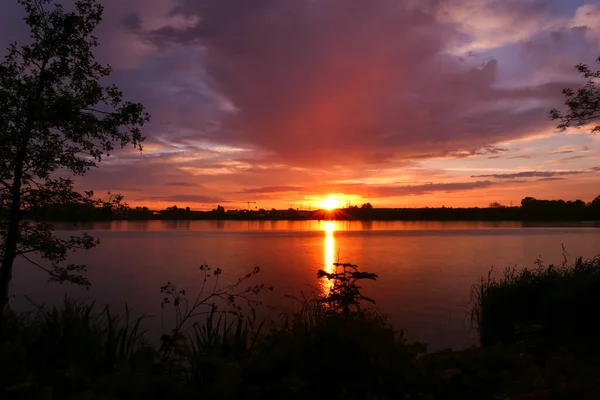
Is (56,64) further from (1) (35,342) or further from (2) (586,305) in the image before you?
(2) (586,305)

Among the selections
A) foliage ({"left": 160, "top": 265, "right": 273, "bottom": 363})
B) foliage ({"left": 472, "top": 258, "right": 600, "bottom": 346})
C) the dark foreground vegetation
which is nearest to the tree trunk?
the dark foreground vegetation

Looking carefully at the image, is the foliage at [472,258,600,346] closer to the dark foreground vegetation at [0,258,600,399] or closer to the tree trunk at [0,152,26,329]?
the dark foreground vegetation at [0,258,600,399]

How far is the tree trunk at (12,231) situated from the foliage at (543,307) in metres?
12.0

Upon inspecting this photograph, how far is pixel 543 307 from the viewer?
13484mm

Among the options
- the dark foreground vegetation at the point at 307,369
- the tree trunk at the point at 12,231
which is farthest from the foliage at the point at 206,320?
the tree trunk at the point at 12,231

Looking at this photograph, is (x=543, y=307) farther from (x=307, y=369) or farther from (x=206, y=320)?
(x=206, y=320)

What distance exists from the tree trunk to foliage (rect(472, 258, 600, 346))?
12.0 metres

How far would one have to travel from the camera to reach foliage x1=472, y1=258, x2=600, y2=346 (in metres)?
11.8

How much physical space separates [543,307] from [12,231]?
14.1m

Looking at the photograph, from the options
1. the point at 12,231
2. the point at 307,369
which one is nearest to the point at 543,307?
the point at 307,369

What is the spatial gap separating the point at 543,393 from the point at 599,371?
2.30m

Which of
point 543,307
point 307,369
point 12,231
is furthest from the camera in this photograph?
point 543,307

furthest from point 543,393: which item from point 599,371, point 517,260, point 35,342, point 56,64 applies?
point 517,260

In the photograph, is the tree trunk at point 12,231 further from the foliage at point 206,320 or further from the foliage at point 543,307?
the foliage at point 543,307
